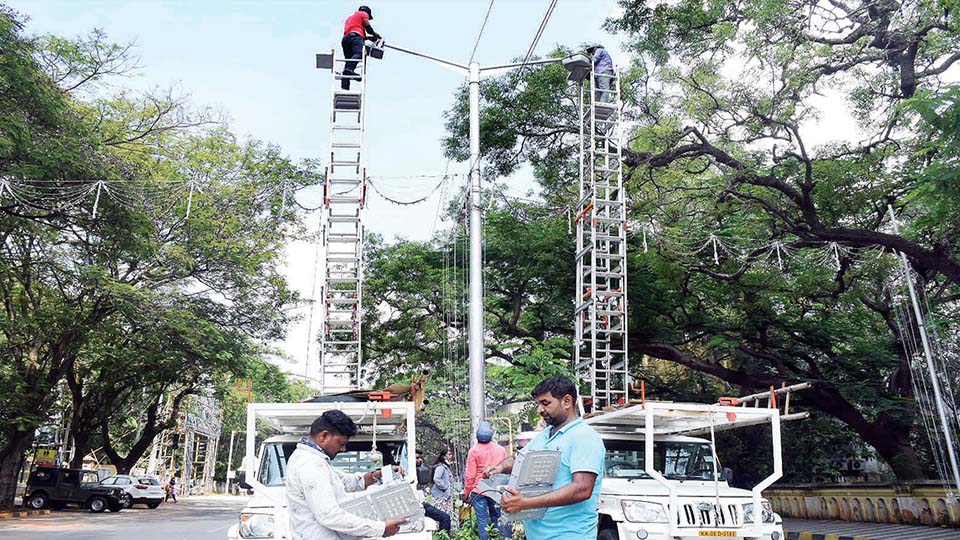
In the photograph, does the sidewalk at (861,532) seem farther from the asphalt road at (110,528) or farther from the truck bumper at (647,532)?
the asphalt road at (110,528)

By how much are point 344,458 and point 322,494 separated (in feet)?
18.0

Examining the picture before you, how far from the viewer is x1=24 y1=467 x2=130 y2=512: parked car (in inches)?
1175

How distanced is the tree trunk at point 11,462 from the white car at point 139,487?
4.95 m

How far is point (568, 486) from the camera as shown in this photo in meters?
4.11

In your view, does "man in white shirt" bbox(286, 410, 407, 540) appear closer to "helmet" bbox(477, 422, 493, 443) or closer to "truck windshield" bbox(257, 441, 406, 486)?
"truck windshield" bbox(257, 441, 406, 486)

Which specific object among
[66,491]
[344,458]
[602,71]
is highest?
[602,71]

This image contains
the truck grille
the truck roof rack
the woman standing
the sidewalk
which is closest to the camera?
the truck grille

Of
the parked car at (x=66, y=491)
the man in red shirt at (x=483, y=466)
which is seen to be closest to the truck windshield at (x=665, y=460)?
the man in red shirt at (x=483, y=466)

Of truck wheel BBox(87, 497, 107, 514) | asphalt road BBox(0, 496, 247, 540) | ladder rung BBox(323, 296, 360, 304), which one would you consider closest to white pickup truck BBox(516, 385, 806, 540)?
ladder rung BBox(323, 296, 360, 304)

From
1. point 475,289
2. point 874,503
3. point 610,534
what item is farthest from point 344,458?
point 874,503

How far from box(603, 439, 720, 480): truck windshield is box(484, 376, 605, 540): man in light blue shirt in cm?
583

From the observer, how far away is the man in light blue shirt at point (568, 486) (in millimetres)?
4098

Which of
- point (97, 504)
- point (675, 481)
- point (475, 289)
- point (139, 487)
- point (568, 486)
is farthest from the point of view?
point (139, 487)

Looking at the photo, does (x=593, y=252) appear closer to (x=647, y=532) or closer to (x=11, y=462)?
(x=647, y=532)
